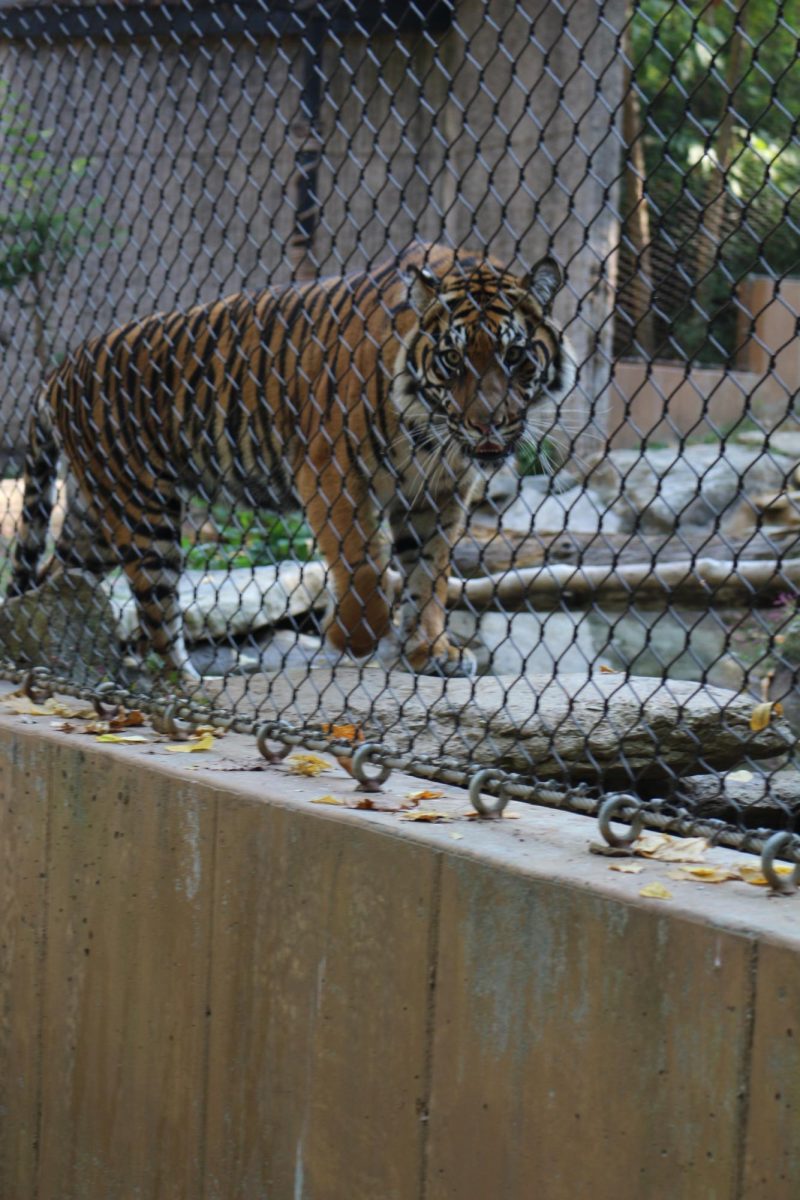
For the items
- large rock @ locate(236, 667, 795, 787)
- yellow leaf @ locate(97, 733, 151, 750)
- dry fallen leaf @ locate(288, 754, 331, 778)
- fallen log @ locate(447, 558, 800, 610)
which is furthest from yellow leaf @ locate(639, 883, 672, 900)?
fallen log @ locate(447, 558, 800, 610)

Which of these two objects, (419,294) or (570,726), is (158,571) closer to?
(419,294)

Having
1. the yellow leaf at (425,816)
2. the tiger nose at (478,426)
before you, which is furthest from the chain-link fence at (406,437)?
the yellow leaf at (425,816)

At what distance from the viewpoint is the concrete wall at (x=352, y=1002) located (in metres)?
1.91

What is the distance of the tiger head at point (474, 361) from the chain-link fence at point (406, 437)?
2cm

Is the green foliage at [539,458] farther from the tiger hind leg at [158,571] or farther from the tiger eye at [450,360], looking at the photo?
the tiger hind leg at [158,571]

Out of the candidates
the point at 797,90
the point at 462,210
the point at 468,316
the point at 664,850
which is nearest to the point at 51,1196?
the point at 664,850

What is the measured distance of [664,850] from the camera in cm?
223

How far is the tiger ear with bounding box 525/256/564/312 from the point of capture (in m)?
3.05

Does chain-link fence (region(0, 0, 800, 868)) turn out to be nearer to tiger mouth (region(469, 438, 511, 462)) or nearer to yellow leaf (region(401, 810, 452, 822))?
tiger mouth (region(469, 438, 511, 462))

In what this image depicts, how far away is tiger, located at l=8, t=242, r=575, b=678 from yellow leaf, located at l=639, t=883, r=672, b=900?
1.05m

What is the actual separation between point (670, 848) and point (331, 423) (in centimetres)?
264

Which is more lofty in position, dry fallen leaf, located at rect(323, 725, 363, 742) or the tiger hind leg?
the tiger hind leg

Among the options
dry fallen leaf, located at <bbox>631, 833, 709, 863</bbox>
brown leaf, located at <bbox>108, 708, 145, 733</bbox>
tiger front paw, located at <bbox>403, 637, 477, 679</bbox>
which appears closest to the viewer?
dry fallen leaf, located at <bbox>631, 833, 709, 863</bbox>

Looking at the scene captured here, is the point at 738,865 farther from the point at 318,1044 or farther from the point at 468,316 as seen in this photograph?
the point at 468,316
